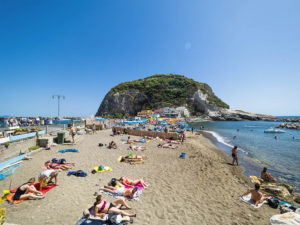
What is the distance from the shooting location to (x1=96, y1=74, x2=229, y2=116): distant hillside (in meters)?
85.0

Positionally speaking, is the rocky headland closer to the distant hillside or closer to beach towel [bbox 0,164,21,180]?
the distant hillside

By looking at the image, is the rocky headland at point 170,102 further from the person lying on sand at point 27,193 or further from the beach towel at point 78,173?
the person lying on sand at point 27,193

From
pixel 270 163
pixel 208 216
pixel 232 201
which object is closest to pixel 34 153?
pixel 208 216

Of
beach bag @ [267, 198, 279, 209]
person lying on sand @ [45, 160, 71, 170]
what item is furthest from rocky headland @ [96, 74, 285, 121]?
beach bag @ [267, 198, 279, 209]

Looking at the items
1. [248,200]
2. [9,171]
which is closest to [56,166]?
[9,171]

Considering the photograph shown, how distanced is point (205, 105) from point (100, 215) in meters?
87.4

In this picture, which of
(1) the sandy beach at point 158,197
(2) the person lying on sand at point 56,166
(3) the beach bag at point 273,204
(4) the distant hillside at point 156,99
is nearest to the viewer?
(1) the sandy beach at point 158,197

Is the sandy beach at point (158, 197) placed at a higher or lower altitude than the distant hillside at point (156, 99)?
lower

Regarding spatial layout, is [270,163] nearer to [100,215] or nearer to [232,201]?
[232,201]

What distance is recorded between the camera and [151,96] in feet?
306

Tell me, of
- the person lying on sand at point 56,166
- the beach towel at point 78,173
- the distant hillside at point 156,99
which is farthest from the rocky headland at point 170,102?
the beach towel at point 78,173

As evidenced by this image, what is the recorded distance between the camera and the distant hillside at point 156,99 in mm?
85000

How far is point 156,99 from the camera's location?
91875 mm

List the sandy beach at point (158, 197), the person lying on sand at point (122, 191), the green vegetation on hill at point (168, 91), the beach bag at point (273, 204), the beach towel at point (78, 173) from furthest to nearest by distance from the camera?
the green vegetation on hill at point (168, 91) < the beach towel at point (78, 173) < the beach bag at point (273, 204) < the person lying on sand at point (122, 191) < the sandy beach at point (158, 197)
